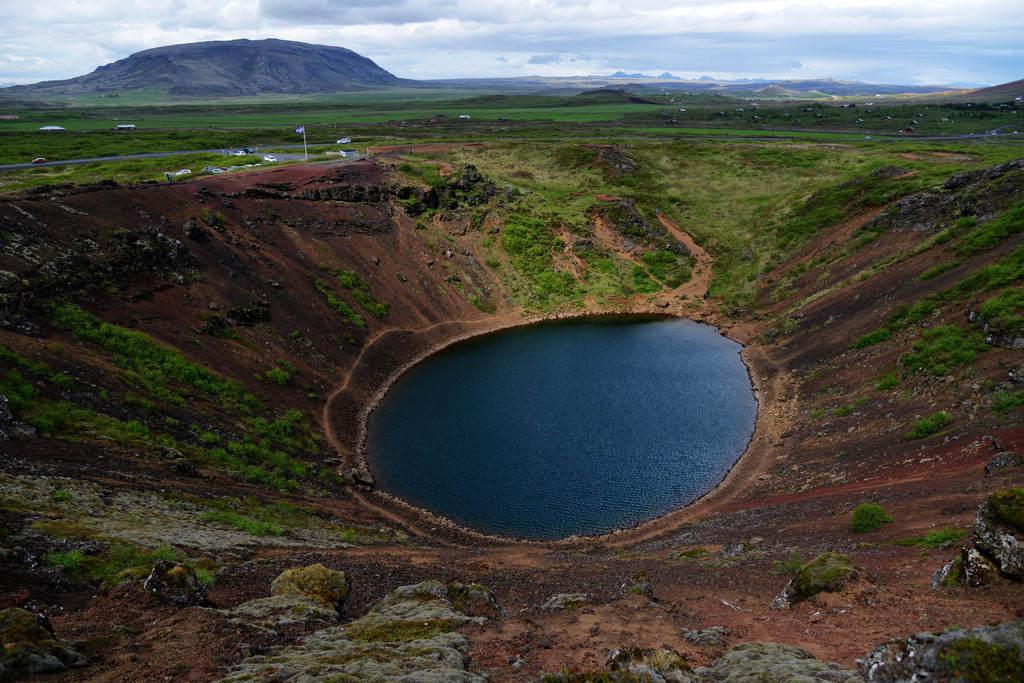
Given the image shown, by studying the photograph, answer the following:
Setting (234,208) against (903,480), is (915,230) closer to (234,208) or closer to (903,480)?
(903,480)

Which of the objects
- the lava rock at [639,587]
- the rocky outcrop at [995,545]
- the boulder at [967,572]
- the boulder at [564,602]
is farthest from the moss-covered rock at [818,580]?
the boulder at [564,602]

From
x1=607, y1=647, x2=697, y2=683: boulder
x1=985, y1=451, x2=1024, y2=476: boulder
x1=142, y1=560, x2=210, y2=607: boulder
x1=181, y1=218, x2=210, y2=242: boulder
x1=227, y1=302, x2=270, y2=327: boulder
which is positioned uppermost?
x1=181, y1=218, x2=210, y2=242: boulder

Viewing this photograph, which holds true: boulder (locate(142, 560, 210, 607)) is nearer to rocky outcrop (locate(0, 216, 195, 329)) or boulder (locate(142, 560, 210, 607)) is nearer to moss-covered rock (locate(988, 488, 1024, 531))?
moss-covered rock (locate(988, 488, 1024, 531))

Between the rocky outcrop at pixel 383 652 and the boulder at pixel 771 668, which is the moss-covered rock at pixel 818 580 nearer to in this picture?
the boulder at pixel 771 668

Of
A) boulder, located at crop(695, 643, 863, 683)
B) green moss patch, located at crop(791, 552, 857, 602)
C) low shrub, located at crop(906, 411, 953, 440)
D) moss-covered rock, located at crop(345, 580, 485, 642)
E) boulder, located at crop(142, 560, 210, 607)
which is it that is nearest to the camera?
boulder, located at crop(695, 643, 863, 683)

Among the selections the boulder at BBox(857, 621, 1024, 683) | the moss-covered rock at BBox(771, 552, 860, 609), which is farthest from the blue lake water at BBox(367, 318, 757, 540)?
the boulder at BBox(857, 621, 1024, 683)

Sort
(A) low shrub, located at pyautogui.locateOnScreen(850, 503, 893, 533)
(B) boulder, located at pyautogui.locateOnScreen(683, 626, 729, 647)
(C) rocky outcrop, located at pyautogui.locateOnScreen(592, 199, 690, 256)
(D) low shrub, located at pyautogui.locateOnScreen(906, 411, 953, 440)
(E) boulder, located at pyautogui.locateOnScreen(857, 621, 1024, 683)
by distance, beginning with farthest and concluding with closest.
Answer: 1. (C) rocky outcrop, located at pyautogui.locateOnScreen(592, 199, 690, 256)
2. (D) low shrub, located at pyautogui.locateOnScreen(906, 411, 953, 440)
3. (A) low shrub, located at pyautogui.locateOnScreen(850, 503, 893, 533)
4. (B) boulder, located at pyautogui.locateOnScreen(683, 626, 729, 647)
5. (E) boulder, located at pyautogui.locateOnScreen(857, 621, 1024, 683)
